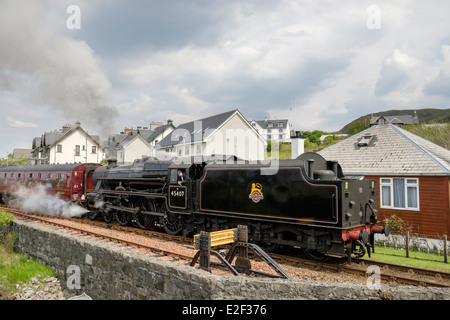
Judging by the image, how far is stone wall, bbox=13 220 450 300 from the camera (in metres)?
5.22

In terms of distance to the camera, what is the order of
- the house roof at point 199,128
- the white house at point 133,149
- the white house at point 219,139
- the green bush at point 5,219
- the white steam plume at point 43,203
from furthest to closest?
the white house at point 133,149, the house roof at point 199,128, the white house at point 219,139, the white steam plume at point 43,203, the green bush at point 5,219

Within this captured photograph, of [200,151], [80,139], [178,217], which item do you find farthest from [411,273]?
[80,139]

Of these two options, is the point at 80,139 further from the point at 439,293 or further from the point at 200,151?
the point at 439,293

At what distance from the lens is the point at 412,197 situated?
1287 cm

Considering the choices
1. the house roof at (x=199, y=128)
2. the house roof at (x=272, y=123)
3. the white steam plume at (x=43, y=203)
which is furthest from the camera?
the house roof at (x=272, y=123)

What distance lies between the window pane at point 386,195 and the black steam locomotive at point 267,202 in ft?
14.8

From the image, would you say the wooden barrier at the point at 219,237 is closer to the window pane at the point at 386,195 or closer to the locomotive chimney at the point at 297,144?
the window pane at the point at 386,195

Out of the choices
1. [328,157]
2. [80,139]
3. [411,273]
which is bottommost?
[411,273]

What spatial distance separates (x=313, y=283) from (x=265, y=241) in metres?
4.06

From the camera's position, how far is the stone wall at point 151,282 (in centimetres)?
522

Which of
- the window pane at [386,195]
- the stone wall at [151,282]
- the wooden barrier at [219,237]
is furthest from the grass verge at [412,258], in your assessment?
the stone wall at [151,282]

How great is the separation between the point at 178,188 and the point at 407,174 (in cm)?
898

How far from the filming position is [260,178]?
934 centimetres

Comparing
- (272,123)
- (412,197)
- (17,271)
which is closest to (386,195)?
(412,197)
